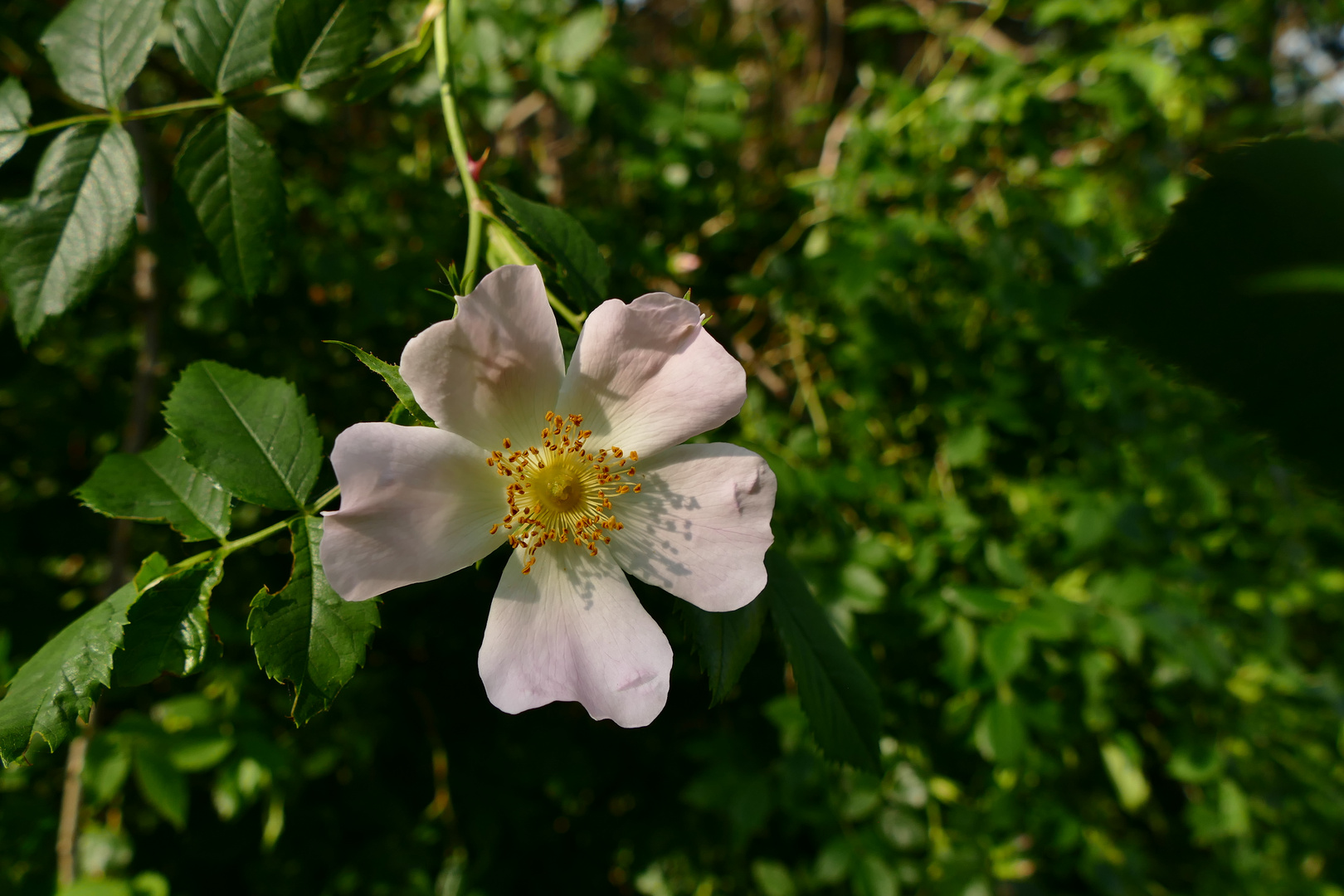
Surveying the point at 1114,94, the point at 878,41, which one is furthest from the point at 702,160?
the point at 878,41

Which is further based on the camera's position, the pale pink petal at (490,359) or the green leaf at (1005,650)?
the green leaf at (1005,650)

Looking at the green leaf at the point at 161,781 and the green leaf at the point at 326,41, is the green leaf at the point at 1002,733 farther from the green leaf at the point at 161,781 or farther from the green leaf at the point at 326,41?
the green leaf at the point at 326,41

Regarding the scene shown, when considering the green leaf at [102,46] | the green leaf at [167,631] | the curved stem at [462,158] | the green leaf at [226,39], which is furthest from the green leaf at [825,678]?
the green leaf at [102,46]

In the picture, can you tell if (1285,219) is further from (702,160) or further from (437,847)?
(437,847)

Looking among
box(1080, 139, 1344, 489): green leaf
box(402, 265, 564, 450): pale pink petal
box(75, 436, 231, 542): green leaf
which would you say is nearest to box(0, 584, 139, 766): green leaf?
box(75, 436, 231, 542): green leaf

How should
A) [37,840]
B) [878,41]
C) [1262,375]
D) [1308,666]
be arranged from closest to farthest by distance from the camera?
[1262,375] < [37,840] < [1308,666] < [878,41]

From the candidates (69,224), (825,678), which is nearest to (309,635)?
(825,678)
